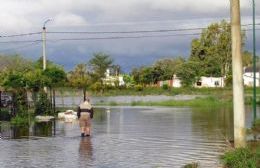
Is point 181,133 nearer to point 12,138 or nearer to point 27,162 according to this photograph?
point 12,138

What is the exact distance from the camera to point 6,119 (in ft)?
124

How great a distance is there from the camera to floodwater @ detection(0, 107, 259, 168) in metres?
17.2

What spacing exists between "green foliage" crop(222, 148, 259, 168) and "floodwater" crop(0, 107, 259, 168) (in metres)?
1.27

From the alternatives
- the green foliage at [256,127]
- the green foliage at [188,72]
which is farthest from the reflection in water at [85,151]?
the green foliage at [188,72]

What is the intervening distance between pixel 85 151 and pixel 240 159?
7.14 meters

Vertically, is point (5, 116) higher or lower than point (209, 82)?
lower

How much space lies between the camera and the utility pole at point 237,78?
53.3ft

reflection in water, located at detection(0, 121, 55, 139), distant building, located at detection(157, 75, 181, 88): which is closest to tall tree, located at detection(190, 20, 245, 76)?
distant building, located at detection(157, 75, 181, 88)

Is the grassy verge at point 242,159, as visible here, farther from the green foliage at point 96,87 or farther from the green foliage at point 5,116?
the green foliage at point 96,87

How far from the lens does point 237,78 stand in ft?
53.4

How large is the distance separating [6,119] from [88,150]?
1836 cm

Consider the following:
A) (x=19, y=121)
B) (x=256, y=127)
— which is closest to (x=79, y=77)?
(x=19, y=121)

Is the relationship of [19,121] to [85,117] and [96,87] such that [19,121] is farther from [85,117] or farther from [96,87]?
[96,87]

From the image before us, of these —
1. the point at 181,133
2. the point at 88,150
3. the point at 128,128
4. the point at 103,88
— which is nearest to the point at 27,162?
the point at 88,150
